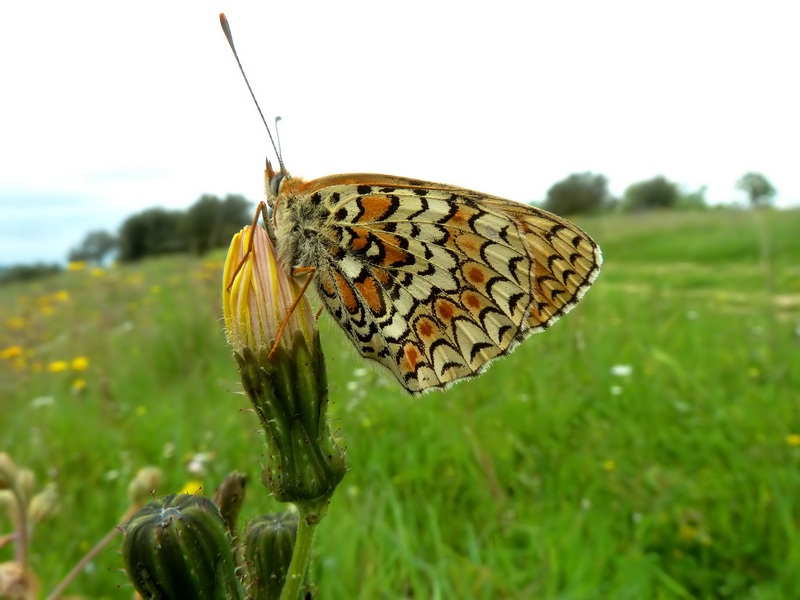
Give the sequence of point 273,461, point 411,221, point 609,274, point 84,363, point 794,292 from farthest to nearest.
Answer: point 609,274 → point 794,292 → point 84,363 → point 411,221 → point 273,461

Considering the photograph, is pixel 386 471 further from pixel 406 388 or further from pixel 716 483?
pixel 406 388

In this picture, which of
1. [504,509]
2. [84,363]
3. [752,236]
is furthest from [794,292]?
[84,363]

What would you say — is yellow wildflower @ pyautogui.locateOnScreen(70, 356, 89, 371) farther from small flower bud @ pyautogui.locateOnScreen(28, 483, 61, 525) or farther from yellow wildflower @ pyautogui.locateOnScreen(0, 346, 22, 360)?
small flower bud @ pyautogui.locateOnScreen(28, 483, 61, 525)

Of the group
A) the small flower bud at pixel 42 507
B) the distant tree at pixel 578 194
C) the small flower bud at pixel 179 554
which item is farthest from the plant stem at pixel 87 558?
the distant tree at pixel 578 194

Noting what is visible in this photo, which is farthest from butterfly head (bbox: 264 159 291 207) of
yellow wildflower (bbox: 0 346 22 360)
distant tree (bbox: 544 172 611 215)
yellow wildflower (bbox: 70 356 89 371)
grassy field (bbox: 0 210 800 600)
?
distant tree (bbox: 544 172 611 215)

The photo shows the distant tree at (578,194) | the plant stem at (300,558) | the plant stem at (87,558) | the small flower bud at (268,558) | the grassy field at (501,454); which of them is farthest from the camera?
the distant tree at (578,194)

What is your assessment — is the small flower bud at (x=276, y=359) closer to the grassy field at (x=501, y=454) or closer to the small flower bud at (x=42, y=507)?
the grassy field at (x=501, y=454)

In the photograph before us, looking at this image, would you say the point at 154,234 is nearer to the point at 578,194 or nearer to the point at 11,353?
the point at 11,353
